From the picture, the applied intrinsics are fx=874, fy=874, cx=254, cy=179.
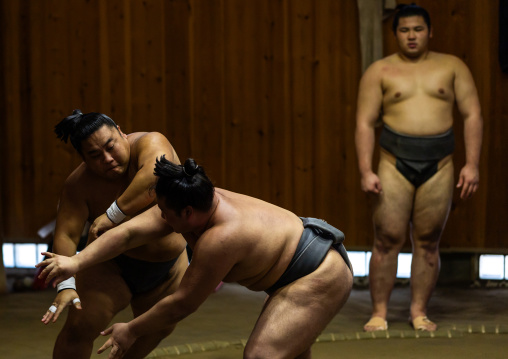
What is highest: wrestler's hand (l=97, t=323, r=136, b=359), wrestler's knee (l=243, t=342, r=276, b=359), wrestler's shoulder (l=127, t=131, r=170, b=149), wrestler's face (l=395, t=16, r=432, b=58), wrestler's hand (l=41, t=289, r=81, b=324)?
wrestler's face (l=395, t=16, r=432, b=58)

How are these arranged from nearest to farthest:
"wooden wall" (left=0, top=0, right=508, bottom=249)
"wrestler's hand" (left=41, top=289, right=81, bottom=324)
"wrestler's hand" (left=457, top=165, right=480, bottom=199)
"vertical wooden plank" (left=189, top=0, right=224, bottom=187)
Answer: "wrestler's hand" (left=41, top=289, right=81, bottom=324) < "wrestler's hand" (left=457, top=165, right=480, bottom=199) < "wooden wall" (left=0, top=0, right=508, bottom=249) < "vertical wooden plank" (left=189, top=0, right=224, bottom=187)

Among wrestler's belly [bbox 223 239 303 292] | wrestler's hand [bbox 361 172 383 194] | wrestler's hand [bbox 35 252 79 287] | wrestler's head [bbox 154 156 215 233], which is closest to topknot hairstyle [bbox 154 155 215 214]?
wrestler's head [bbox 154 156 215 233]

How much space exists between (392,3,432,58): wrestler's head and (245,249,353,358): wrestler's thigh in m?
1.64

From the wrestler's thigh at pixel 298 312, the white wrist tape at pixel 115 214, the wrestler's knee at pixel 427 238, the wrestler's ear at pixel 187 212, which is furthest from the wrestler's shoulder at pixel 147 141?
the wrestler's knee at pixel 427 238

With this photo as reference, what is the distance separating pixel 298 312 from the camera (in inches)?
99.7

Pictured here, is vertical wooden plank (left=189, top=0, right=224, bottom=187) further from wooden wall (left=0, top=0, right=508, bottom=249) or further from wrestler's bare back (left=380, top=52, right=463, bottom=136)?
wrestler's bare back (left=380, top=52, right=463, bottom=136)

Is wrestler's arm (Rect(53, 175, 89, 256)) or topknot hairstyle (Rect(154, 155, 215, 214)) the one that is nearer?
topknot hairstyle (Rect(154, 155, 215, 214))

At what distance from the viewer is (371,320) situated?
404 centimetres

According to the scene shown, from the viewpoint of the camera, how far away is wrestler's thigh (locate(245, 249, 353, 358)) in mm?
2500

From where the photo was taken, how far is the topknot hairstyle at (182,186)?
2342 millimetres

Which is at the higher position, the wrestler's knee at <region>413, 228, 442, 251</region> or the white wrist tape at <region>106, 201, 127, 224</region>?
the white wrist tape at <region>106, 201, 127, 224</region>

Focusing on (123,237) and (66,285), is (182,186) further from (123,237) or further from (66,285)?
(66,285)

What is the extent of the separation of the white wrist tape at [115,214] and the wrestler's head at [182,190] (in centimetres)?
34

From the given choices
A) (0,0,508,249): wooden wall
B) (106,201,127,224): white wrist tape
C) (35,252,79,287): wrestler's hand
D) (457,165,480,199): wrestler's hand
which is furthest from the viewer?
(0,0,508,249): wooden wall
